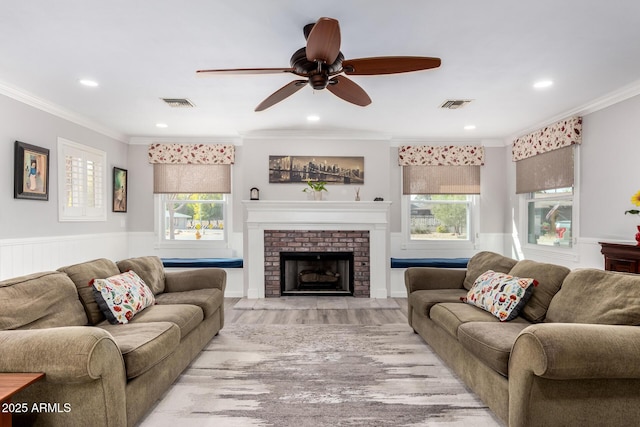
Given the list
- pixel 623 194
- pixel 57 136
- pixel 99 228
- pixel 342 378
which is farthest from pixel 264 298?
pixel 623 194

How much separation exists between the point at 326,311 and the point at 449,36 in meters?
3.35

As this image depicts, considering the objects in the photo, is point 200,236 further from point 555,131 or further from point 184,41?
point 555,131

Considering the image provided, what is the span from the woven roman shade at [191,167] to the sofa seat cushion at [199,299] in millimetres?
2687

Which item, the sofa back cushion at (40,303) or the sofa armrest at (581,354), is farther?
the sofa back cushion at (40,303)

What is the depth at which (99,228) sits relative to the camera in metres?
5.19

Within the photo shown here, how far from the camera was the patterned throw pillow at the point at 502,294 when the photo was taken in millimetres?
2615

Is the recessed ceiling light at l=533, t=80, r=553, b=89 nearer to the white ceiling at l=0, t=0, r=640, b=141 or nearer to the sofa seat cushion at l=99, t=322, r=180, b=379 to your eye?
the white ceiling at l=0, t=0, r=640, b=141

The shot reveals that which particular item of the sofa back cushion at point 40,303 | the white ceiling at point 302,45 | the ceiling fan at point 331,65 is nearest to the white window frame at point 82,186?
the white ceiling at point 302,45

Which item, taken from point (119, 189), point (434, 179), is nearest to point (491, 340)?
point (434, 179)

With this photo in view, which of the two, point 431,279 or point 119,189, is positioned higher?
point 119,189

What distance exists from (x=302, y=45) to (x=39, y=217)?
A: 343 centimetres

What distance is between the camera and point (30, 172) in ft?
12.7

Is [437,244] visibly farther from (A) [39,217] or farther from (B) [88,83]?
(A) [39,217]

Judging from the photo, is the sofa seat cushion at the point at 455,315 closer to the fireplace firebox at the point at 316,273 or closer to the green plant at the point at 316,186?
the fireplace firebox at the point at 316,273
